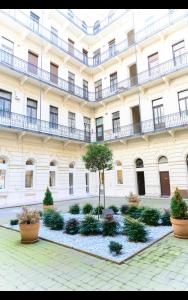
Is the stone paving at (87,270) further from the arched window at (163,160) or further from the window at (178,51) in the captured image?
the window at (178,51)

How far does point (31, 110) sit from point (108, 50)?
11.3 m

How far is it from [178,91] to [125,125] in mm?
5347

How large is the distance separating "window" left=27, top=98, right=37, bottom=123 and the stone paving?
11913 millimetres

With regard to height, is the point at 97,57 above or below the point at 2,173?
above

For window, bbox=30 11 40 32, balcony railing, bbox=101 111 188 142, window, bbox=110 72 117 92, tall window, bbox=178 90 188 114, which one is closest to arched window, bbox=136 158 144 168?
balcony railing, bbox=101 111 188 142

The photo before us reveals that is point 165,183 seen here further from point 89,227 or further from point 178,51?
point 89,227

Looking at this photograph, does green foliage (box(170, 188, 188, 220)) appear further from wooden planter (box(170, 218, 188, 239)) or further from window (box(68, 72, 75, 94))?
window (box(68, 72, 75, 94))

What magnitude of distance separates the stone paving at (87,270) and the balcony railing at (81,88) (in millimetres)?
Answer: 13127

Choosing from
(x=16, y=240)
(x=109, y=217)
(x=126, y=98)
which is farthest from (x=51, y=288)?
(x=126, y=98)

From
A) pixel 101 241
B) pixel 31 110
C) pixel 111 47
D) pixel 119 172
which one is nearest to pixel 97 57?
pixel 111 47

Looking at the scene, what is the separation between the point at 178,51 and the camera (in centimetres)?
1691

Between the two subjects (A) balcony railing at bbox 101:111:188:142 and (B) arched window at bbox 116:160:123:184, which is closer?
(A) balcony railing at bbox 101:111:188:142

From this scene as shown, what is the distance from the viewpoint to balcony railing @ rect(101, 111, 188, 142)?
15.8m

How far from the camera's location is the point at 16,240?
6422 millimetres
